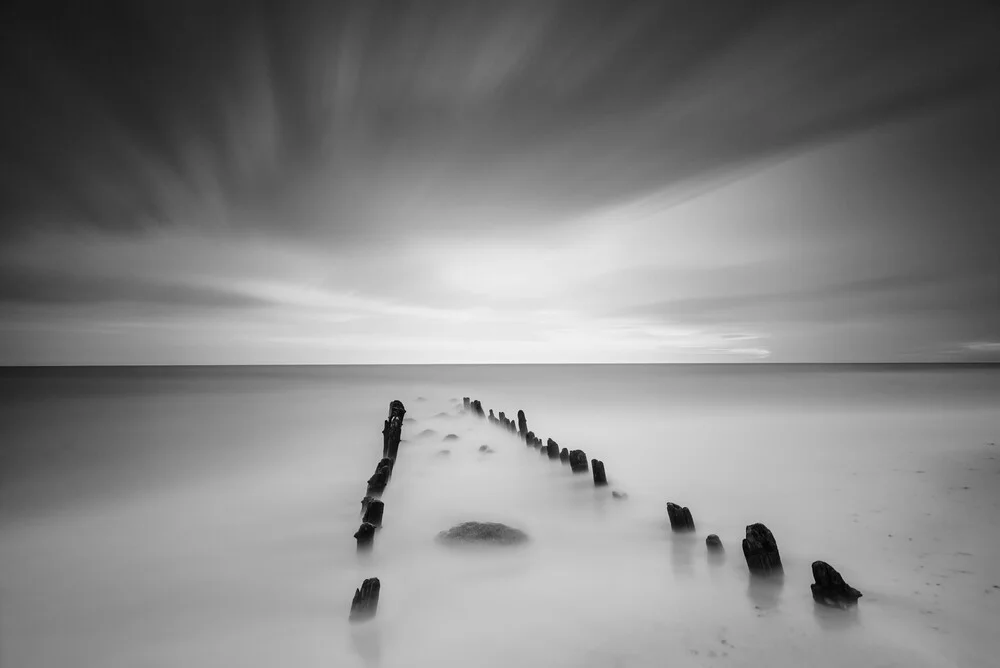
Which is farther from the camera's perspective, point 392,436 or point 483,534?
point 392,436

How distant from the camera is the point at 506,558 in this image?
24.7 feet

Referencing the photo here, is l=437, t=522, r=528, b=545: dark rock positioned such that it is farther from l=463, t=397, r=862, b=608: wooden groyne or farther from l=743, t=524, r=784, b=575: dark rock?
l=743, t=524, r=784, b=575: dark rock

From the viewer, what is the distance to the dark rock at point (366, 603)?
575 cm

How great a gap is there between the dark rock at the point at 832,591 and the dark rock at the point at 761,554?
0.68 metres

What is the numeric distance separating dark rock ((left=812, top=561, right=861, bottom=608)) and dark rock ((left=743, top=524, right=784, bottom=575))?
680mm

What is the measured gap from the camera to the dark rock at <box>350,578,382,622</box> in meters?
5.75

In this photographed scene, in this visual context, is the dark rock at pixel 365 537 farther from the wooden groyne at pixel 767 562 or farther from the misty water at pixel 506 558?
the wooden groyne at pixel 767 562

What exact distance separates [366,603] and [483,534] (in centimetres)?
277

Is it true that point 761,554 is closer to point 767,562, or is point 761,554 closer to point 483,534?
point 767,562

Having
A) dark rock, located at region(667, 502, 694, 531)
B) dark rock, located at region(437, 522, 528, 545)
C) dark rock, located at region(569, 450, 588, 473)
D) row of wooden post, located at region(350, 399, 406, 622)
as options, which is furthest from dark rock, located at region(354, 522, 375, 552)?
dark rock, located at region(569, 450, 588, 473)

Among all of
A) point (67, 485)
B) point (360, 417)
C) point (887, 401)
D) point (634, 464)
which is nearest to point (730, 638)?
point (634, 464)

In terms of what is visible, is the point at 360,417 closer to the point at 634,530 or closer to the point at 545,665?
the point at 634,530

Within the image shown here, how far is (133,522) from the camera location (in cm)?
1075

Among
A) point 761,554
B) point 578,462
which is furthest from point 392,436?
point 761,554
